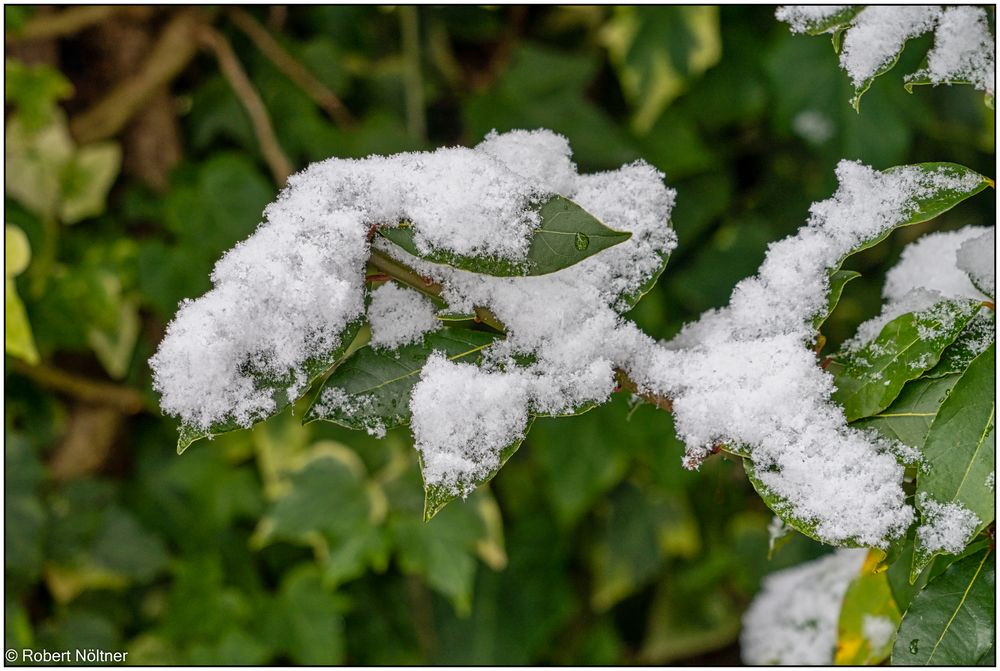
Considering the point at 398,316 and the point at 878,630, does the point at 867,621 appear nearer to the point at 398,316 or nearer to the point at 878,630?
the point at 878,630

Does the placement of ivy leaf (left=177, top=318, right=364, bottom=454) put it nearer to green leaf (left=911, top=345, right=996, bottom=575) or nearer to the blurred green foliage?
green leaf (left=911, top=345, right=996, bottom=575)

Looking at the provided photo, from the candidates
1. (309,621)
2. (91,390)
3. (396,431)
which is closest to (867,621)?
(396,431)

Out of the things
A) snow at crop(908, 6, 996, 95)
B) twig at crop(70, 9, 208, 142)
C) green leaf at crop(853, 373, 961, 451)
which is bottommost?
green leaf at crop(853, 373, 961, 451)

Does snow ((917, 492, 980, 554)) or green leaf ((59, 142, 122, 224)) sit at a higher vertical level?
green leaf ((59, 142, 122, 224))

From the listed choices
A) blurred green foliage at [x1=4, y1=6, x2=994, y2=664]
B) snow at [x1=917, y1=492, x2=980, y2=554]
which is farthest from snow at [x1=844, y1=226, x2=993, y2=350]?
blurred green foliage at [x1=4, y1=6, x2=994, y2=664]

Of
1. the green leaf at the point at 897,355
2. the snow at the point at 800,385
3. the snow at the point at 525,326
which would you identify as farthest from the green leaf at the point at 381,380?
the green leaf at the point at 897,355

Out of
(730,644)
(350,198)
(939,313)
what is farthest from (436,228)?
(730,644)
